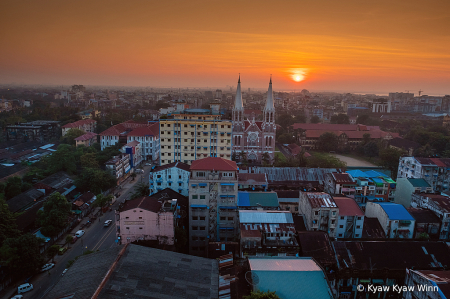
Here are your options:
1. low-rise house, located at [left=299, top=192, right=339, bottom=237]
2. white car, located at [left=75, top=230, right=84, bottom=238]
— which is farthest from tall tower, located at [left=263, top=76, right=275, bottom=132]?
white car, located at [left=75, top=230, right=84, bottom=238]

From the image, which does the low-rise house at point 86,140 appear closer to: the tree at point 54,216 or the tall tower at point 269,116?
the tree at point 54,216

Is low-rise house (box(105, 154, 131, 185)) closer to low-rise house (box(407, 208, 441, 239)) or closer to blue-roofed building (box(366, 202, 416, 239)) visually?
blue-roofed building (box(366, 202, 416, 239))

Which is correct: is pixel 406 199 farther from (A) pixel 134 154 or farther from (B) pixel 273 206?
(A) pixel 134 154

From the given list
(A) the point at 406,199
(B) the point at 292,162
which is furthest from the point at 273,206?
(B) the point at 292,162

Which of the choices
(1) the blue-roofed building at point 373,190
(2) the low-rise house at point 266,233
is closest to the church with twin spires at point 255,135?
(1) the blue-roofed building at point 373,190

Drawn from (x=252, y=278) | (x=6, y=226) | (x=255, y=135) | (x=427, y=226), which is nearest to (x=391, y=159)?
(x=255, y=135)
